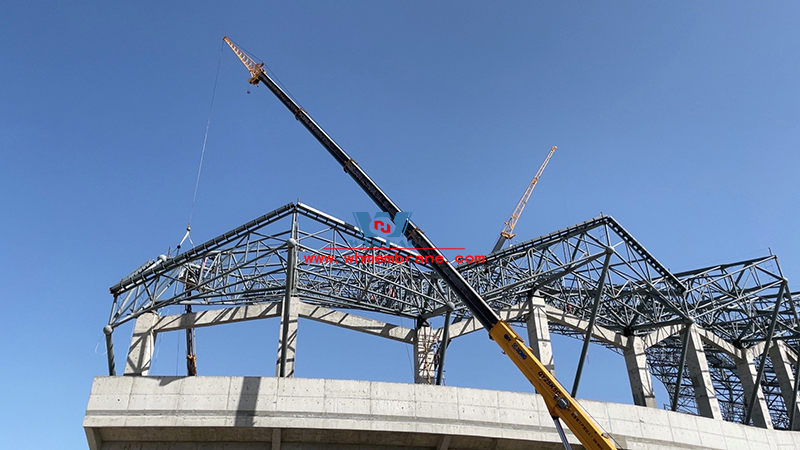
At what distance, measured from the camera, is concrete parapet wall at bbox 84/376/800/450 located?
76.9 ft

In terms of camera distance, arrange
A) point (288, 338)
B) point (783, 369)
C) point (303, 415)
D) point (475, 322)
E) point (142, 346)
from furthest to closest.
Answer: point (783, 369) < point (475, 322) < point (142, 346) < point (288, 338) < point (303, 415)

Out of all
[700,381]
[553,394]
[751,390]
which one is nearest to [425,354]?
[553,394]

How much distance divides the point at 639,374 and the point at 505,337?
17.0 meters

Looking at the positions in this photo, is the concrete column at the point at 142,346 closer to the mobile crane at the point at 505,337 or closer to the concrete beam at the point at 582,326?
the mobile crane at the point at 505,337

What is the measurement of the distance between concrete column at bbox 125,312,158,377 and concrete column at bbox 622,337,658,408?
88.6 feet

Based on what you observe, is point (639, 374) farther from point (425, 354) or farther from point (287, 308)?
point (287, 308)

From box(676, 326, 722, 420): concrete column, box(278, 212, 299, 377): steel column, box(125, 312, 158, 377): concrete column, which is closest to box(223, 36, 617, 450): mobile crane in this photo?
box(278, 212, 299, 377): steel column

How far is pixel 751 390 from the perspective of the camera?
130 ft

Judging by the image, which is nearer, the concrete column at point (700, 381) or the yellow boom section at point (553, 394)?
the yellow boom section at point (553, 394)

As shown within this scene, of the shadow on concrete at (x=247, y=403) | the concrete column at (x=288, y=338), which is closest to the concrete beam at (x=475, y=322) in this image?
the concrete column at (x=288, y=338)

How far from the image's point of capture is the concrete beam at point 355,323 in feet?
104

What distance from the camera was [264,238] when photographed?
95.0 feet

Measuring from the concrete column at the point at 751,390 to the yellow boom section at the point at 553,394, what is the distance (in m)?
23.6

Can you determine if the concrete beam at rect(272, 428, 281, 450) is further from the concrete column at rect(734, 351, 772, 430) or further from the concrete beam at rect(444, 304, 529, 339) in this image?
the concrete column at rect(734, 351, 772, 430)
